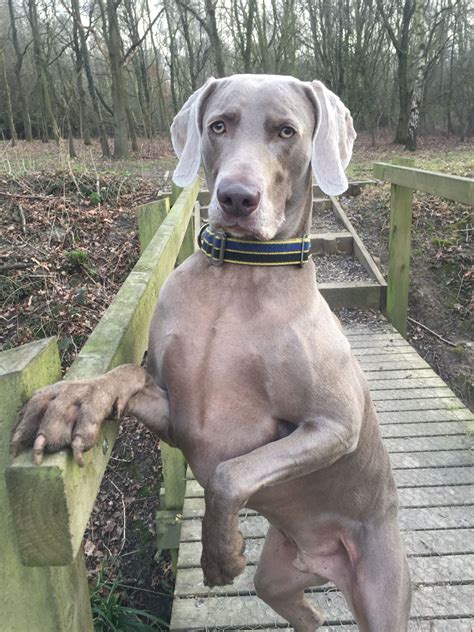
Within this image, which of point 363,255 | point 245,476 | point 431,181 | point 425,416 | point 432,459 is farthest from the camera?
point 363,255

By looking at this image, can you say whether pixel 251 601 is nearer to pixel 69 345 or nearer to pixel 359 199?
pixel 69 345

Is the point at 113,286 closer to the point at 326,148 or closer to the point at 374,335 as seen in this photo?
the point at 374,335

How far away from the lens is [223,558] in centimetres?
142

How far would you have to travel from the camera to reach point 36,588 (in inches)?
38.8

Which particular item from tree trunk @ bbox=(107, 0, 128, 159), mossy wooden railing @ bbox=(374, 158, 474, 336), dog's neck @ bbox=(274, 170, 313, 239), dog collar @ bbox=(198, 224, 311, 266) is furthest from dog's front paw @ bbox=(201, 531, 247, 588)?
tree trunk @ bbox=(107, 0, 128, 159)

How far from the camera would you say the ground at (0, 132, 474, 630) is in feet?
12.6

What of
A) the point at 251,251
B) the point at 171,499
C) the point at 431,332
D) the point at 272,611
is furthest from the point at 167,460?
the point at 431,332

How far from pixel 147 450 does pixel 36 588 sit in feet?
11.6

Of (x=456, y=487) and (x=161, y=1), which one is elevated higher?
(x=161, y=1)

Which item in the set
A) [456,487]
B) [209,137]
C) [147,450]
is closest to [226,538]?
[209,137]

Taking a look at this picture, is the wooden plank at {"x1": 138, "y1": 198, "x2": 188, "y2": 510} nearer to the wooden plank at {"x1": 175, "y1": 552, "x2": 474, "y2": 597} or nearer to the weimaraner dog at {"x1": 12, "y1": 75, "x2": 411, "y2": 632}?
the wooden plank at {"x1": 175, "y1": 552, "x2": 474, "y2": 597}

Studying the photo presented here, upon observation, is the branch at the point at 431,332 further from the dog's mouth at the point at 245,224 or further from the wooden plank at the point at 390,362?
the dog's mouth at the point at 245,224

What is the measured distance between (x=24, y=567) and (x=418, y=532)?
203cm

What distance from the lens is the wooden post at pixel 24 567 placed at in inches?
36.5
